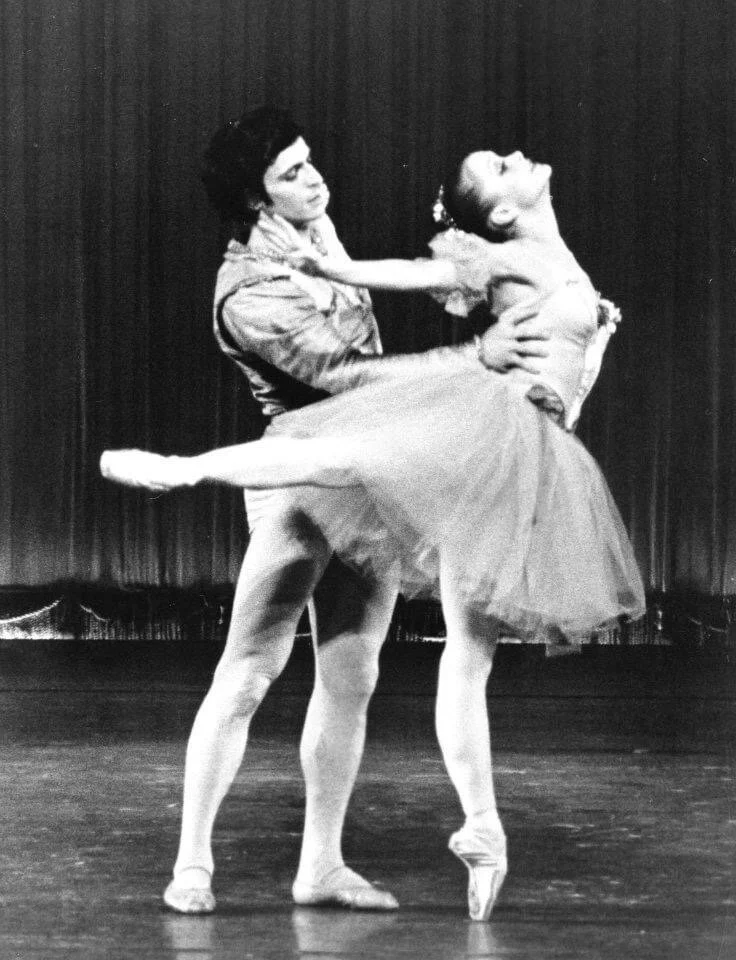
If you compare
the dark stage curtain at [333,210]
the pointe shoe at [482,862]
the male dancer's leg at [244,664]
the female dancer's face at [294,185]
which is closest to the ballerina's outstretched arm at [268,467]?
the male dancer's leg at [244,664]

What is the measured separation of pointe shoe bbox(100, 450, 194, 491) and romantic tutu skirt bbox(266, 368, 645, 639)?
194mm

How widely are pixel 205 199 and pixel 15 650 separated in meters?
1.97

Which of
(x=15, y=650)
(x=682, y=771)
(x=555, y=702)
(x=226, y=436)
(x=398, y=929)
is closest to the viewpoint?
(x=398, y=929)

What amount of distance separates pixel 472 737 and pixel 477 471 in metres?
0.36

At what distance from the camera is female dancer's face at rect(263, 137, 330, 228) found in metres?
2.34

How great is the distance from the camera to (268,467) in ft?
6.98

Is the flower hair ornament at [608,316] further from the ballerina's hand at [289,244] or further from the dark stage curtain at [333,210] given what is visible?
the dark stage curtain at [333,210]

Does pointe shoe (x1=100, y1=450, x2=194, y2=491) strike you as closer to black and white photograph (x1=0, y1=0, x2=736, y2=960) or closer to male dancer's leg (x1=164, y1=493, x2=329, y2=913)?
black and white photograph (x1=0, y1=0, x2=736, y2=960)

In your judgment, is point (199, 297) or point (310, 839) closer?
point (310, 839)

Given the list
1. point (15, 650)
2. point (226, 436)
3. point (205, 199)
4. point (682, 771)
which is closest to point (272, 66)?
point (205, 199)

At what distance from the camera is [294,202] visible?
235cm

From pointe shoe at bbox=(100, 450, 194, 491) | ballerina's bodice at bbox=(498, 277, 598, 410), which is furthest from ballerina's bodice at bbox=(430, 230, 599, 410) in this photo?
pointe shoe at bbox=(100, 450, 194, 491)

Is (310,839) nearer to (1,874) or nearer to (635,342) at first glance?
(1,874)

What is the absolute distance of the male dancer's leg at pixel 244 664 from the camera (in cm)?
222
